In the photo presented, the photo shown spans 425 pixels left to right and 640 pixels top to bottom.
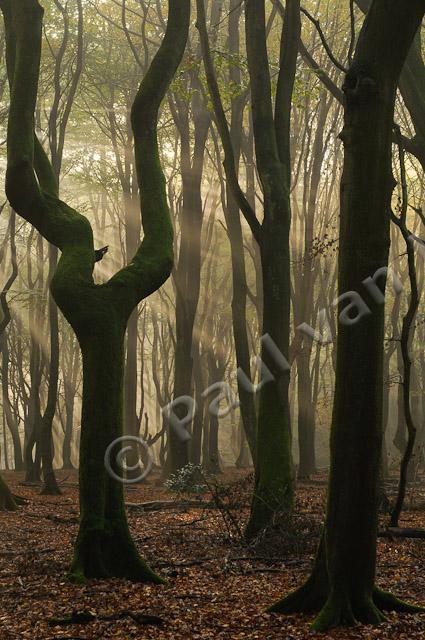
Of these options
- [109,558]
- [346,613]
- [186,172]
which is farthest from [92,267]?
[186,172]

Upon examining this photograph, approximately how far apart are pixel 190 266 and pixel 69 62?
826 cm

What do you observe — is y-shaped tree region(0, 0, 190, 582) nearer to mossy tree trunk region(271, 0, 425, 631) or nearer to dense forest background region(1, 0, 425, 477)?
mossy tree trunk region(271, 0, 425, 631)

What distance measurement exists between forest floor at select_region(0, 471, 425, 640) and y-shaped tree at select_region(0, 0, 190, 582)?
1.60 ft

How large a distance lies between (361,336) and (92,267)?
3563mm

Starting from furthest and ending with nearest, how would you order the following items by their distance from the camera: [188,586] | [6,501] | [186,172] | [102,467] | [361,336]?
[186,172]
[6,501]
[102,467]
[188,586]
[361,336]

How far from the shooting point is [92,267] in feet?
25.9

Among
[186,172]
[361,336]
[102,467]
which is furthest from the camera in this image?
[186,172]

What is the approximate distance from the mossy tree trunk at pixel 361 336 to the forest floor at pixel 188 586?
0.46 meters

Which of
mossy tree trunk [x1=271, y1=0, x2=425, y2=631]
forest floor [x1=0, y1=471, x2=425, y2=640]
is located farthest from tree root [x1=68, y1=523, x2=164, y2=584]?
mossy tree trunk [x1=271, y1=0, x2=425, y2=631]

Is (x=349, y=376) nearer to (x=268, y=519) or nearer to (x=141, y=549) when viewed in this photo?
(x=268, y=519)

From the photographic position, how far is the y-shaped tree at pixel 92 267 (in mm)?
7258

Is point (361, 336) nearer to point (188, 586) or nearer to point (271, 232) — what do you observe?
point (188, 586)

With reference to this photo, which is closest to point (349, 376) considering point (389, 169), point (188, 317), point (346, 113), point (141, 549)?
point (389, 169)

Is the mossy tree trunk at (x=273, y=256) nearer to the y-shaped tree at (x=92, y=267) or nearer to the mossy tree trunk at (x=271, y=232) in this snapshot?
the mossy tree trunk at (x=271, y=232)
